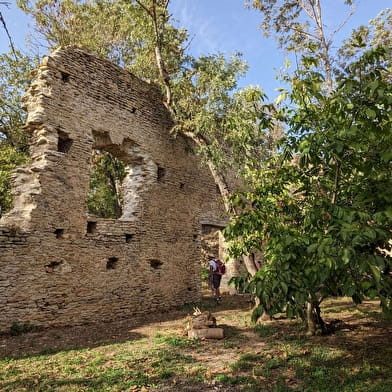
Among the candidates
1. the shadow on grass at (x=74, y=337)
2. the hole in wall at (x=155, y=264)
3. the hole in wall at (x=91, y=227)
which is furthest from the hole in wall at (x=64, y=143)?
the shadow on grass at (x=74, y=337)

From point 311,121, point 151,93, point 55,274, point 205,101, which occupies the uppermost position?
point 151,93

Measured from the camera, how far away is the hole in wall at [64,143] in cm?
791

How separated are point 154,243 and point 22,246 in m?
3.65

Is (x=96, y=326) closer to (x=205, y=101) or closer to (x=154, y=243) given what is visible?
(x=154, y=243)

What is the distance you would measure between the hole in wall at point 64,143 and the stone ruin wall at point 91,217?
26mm

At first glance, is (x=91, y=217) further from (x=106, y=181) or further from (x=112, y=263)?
(x=106, y=181)

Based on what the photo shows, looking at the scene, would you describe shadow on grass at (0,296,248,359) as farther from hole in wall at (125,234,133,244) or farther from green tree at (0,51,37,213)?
green tree at (0,51,37,213)

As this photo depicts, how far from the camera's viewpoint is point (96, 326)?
7.42m

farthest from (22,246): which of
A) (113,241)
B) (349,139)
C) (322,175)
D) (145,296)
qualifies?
(349,139)

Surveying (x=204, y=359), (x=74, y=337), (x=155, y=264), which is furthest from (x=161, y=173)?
(x=204, y=359)

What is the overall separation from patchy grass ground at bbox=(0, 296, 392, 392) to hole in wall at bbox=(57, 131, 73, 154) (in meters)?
3.99

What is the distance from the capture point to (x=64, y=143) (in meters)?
8.05

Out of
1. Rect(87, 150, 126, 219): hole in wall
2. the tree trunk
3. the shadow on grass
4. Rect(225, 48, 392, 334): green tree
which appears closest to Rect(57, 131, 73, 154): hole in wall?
the shadow on grass

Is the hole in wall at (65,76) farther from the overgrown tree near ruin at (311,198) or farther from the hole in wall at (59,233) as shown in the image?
the overgrown tree near ruin at (311,198)
